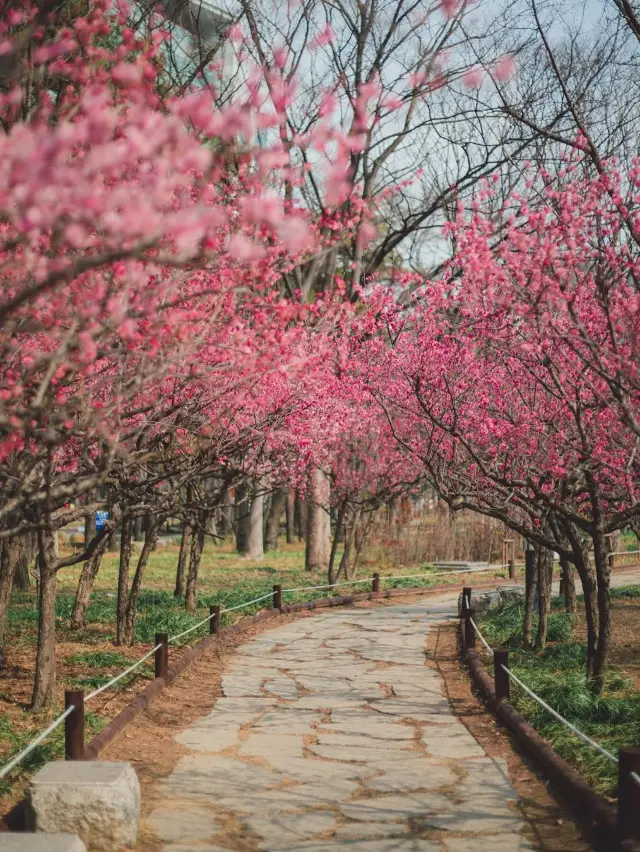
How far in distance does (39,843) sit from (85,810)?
0.76 meters

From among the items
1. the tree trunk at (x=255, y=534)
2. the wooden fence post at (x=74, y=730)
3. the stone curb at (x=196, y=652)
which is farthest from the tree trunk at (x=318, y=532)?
the wooden fence post at (x=74, y=730)

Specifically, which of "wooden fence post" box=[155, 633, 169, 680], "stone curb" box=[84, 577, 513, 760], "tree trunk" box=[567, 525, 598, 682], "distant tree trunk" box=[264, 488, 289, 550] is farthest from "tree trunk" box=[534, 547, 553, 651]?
"distant tree trunk" box=[264, 488, 289, 550]

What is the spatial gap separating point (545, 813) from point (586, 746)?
125cm

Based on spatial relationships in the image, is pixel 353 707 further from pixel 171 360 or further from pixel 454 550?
pixel 454 550

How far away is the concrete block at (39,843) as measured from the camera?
485cm

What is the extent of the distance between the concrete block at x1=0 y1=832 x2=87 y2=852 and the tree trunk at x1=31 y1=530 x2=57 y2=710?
13.9 feet

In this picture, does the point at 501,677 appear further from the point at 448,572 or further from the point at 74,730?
the point at 448,572

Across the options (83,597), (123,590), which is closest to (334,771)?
(123,590)

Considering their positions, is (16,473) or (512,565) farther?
(512,565)

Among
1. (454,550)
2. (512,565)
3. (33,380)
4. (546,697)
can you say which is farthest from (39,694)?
(454,550)

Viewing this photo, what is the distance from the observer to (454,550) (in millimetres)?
26734

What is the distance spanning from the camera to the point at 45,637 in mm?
9242

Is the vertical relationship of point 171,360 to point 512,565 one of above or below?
above

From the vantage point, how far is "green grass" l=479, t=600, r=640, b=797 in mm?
7320
